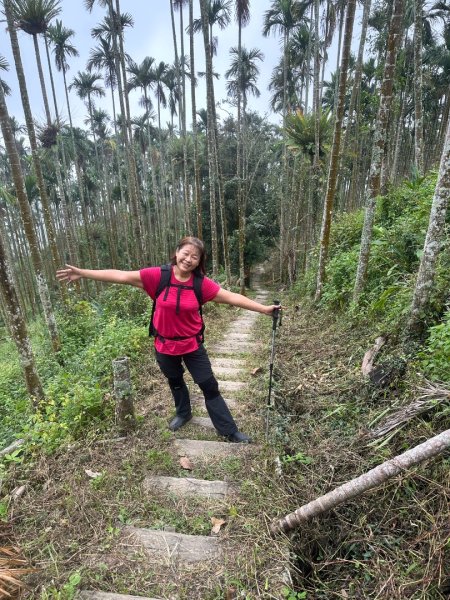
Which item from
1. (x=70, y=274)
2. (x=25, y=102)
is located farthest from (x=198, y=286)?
(x=25, y=102)

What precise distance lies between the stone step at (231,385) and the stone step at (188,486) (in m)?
1.59

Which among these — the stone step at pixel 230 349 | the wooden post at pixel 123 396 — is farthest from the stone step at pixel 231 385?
the wooden post at pixel 123 396

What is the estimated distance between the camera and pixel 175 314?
9.22 feet

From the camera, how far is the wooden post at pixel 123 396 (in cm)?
301

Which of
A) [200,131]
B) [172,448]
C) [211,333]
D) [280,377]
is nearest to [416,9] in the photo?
[211,333]

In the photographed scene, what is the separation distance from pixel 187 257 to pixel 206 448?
68.2 inches

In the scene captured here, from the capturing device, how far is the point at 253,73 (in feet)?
58.7

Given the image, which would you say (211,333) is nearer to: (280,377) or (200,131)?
(280,377)

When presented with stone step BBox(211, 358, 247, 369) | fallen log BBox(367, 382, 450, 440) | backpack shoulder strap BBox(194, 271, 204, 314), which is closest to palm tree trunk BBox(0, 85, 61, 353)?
stone step BBox(211, 358, 247, 369)

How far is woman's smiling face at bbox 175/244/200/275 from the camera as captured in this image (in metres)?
2.75

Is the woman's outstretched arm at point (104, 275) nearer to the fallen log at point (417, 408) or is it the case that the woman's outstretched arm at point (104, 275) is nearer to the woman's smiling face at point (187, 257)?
the woman's smiling face at point (187, 257)

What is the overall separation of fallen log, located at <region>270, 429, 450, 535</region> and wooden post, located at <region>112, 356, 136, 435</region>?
5.32 ft

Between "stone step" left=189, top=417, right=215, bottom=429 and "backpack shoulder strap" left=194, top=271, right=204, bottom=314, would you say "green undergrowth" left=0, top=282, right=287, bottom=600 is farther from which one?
"backpack shoulder strap" left=194, top=271, right=204, bottom=314

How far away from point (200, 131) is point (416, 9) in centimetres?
1767
